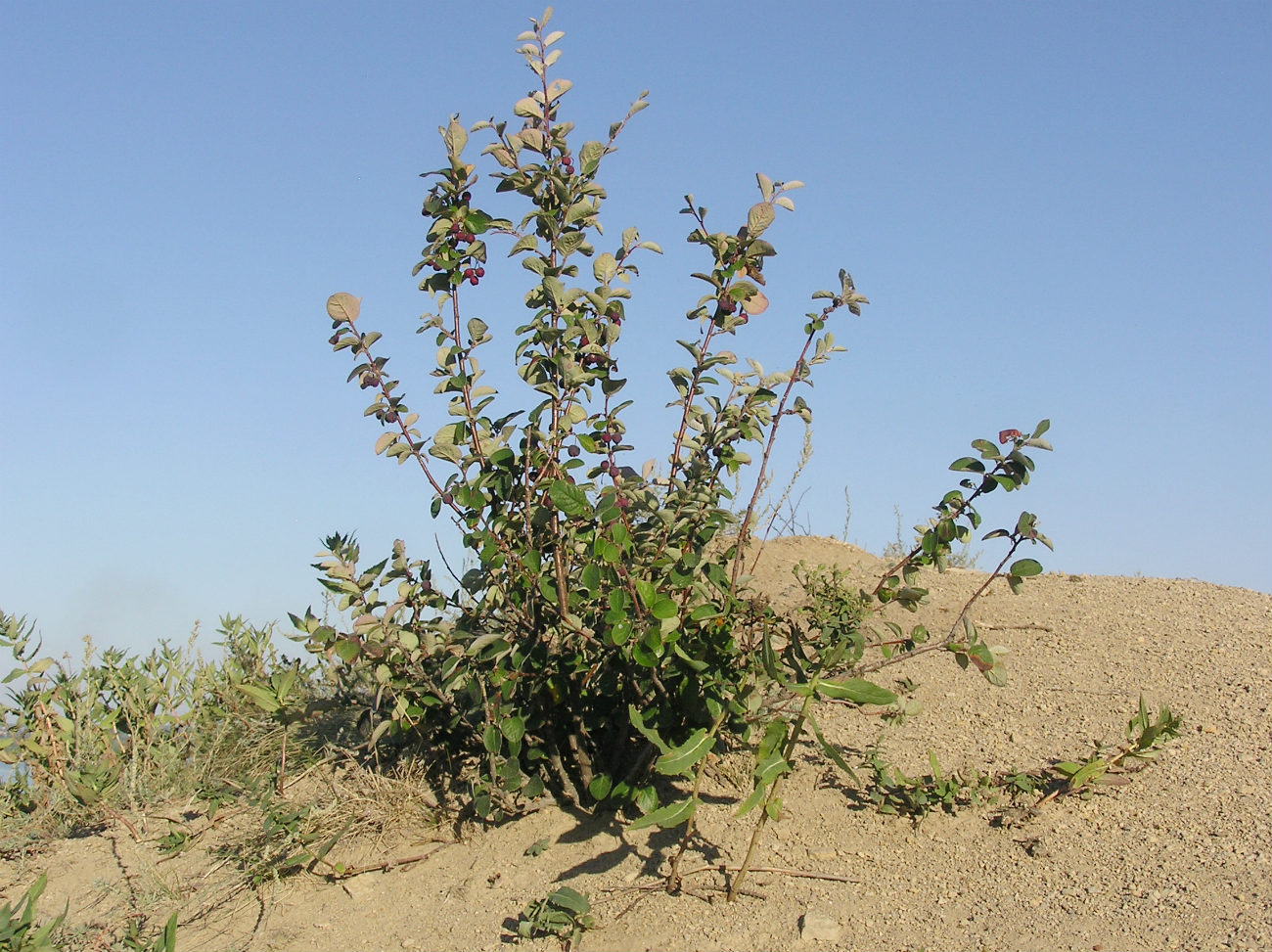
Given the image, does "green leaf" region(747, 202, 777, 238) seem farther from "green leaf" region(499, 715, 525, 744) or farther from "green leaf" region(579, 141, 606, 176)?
"green leaf" region(499, 715, 525, 744)

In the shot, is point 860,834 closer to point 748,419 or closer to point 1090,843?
point 1090,843

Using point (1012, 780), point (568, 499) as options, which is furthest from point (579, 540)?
point (1012, 780)

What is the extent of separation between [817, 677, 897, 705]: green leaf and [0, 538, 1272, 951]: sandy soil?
2.33 feet

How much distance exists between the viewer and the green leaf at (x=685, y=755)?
2.88 meters

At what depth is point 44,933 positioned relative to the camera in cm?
309

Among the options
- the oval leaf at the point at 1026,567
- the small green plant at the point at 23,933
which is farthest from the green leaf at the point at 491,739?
the oval leaf at the point at 1026,567

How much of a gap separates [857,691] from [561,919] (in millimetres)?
1115

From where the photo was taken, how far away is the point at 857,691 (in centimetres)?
278

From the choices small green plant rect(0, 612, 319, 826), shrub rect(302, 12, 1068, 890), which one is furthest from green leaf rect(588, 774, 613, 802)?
small green plant rect(0, 612, 319, 826)

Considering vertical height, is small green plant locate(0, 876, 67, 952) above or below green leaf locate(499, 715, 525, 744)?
below

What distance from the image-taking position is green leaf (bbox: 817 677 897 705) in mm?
2752

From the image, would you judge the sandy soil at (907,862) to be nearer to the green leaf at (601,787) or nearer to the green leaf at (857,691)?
the green leaf at (601,787)

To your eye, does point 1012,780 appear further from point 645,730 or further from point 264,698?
point 264,698

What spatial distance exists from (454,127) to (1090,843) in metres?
3.05
